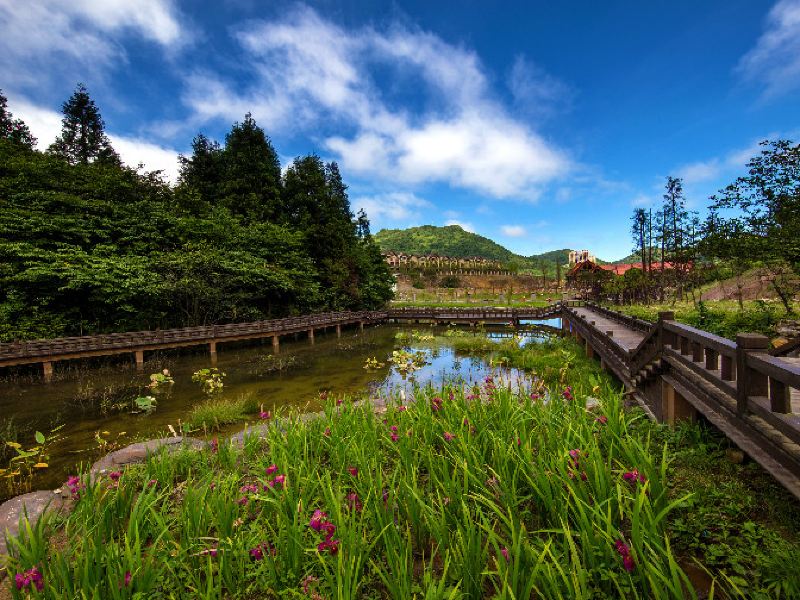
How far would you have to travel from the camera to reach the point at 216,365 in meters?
18.7

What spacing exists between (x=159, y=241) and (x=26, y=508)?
74.2ft

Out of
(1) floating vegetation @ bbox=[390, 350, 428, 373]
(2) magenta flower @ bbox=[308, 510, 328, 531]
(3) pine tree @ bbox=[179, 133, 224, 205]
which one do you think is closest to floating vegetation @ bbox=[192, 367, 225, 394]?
(1) floating vegetation @ bbox=[390, 350, 428, 373]

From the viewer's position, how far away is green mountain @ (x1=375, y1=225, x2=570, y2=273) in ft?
520

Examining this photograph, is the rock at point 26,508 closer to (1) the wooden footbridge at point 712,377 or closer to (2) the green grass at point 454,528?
(2) the green grass at point 454,528

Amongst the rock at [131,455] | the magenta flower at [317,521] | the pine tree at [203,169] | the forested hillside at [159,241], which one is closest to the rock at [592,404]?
the magenta flower at [317,521]

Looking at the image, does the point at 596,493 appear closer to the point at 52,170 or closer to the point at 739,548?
the point at 739,548

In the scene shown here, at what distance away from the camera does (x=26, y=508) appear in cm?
416

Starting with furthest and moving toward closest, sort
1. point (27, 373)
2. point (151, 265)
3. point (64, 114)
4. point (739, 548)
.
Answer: point (64, 114), point (151, 265), point (27, 373), point (739, 548)

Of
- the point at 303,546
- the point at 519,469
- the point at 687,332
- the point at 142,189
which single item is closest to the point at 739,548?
the point at 519,469

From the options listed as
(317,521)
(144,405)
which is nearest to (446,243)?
(144,405)

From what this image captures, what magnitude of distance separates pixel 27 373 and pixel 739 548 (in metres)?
23.2

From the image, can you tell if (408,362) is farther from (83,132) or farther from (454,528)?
(83,132)

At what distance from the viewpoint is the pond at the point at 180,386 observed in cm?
911

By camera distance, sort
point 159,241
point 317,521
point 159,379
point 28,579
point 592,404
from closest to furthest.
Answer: point 28,579 < point 317,521 < point 592,404 < point 159,379 < point 159,241
